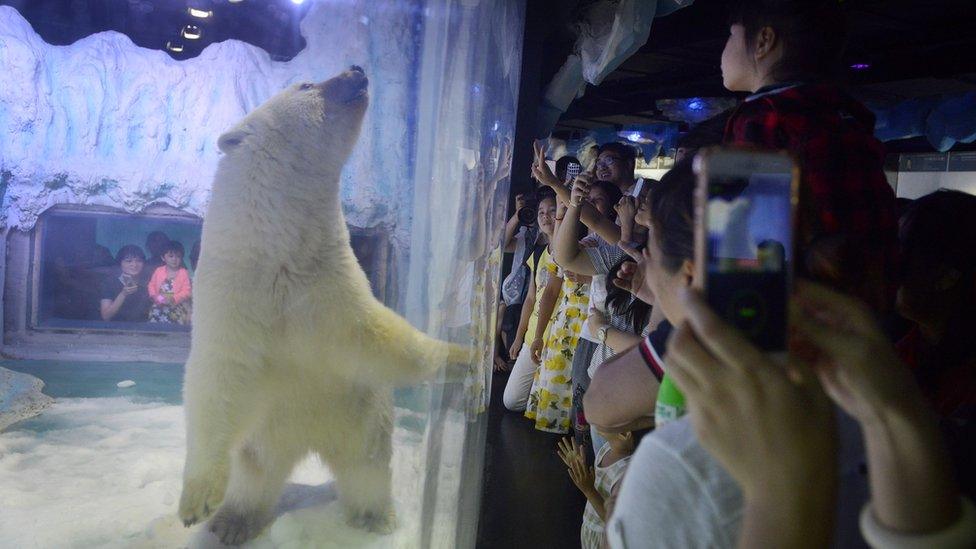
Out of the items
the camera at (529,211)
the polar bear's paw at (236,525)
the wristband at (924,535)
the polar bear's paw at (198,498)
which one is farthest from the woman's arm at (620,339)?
the camera at (529,211)

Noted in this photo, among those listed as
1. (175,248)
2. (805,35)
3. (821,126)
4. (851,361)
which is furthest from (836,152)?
(175,248)

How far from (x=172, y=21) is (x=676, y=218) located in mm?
996

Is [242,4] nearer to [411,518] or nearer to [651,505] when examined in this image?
[651,505]

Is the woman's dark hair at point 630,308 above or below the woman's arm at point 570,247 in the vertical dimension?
below

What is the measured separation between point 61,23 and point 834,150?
1293 millimetres

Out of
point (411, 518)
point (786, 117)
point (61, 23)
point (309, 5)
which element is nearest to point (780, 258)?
point (786, 117)

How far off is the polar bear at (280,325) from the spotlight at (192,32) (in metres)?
0.18

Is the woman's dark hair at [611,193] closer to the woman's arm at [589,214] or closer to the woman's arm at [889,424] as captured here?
the woman's arm at [589,214]

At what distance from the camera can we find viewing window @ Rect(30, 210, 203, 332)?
3.94 ft

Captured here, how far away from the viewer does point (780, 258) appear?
1.86 ft

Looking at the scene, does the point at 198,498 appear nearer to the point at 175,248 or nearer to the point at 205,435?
the point at 205,435

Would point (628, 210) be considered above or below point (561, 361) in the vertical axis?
above

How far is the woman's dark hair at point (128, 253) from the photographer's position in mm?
1212

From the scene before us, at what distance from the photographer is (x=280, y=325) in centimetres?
135
